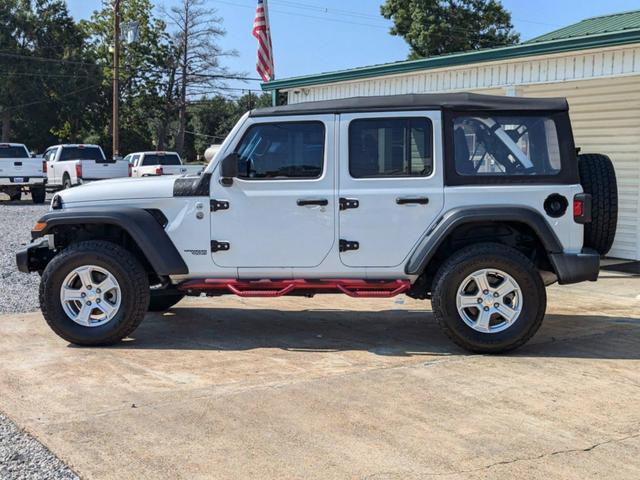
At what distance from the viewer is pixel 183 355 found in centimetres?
610

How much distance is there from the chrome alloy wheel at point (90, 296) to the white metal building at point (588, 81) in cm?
730

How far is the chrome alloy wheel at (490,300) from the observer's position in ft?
19.6

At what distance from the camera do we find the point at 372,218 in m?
6.10

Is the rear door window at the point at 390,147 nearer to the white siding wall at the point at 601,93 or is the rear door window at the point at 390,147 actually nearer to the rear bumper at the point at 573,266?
the rear bumper at the point at 573,266

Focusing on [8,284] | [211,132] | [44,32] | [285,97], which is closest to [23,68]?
[44,32]

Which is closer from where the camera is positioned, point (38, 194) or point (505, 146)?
point (505, 146)

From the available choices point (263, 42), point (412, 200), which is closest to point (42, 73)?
point (263, 42)

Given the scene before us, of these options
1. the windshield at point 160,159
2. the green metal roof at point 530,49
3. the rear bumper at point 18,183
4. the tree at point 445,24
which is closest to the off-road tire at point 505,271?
the green metal roof at point 530,49

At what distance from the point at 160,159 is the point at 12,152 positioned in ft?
18.2

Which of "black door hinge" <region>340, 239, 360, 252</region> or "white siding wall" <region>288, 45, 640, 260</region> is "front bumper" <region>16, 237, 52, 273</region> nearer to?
"black door hinge" <region>340, 239, 360, 252</region>

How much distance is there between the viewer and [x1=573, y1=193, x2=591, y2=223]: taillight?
5.95m

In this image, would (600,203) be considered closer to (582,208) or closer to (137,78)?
(582,208)

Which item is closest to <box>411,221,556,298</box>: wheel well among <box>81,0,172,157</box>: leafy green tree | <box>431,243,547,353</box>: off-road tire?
<box>431,243,547,353</box>: off-road tire

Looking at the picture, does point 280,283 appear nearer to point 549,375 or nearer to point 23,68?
point 549,375
